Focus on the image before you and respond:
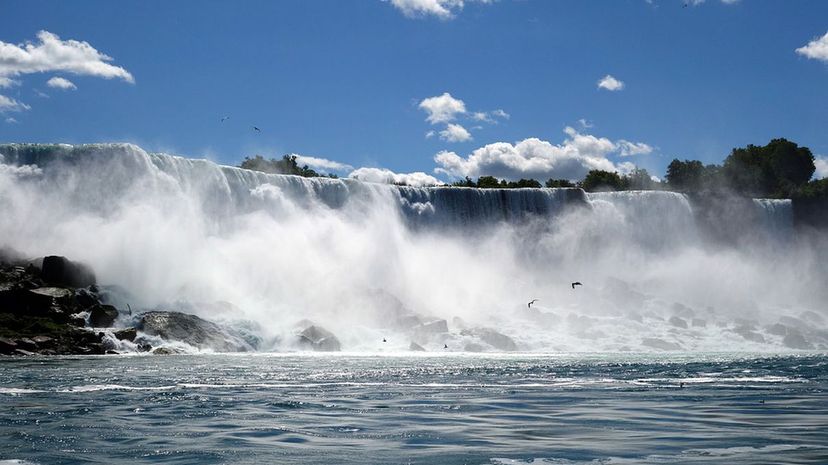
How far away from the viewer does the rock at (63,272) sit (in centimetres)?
4262

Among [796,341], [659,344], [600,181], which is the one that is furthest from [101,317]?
[600,181]

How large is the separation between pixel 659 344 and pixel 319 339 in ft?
57.9

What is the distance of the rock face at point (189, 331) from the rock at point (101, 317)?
143cm

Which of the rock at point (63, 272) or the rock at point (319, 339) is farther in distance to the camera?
the rock at point (63, 272)

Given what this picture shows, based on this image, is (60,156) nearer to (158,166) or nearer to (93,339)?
(158,166)

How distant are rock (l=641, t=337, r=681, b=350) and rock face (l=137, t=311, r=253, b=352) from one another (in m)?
20.4

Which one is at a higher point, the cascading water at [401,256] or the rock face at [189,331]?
the cascading water at [401,256]

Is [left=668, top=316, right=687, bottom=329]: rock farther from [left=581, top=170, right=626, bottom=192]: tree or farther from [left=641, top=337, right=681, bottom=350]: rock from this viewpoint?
[left=581, top=170, right=626, bottom=192]: tree

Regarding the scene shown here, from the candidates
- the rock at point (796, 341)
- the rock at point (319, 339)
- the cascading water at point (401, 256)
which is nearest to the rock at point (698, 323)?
the cascading water at point (401, 256)

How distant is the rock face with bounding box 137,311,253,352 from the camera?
125 feet

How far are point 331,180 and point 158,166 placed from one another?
38.1ft

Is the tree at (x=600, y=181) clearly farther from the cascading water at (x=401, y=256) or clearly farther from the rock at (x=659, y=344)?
the rock at (x=659, y=344)

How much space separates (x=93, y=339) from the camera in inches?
1441

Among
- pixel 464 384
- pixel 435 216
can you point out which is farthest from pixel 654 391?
pixel 435 216
